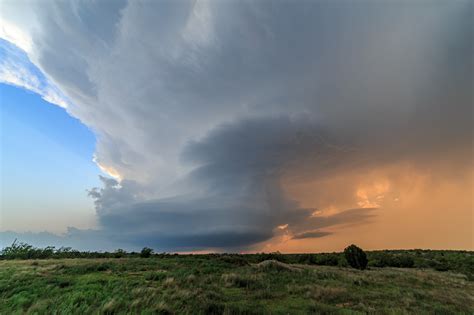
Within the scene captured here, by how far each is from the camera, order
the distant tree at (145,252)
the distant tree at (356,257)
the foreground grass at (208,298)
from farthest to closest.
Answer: the distant tree at (145,252) < the distant tree at (356,257) < the foreground grass at (208,298)

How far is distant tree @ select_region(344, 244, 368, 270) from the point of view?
140 feet

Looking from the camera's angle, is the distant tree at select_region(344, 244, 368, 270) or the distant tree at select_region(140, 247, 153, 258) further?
the distant tree at select_region(140, 247, 153, 258)

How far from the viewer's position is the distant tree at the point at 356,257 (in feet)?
140

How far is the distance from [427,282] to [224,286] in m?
22.2

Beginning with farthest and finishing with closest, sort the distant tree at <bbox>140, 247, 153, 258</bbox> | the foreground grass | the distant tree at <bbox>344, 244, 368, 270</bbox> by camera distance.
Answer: the distant tree at <bbox>140, 247, 153, 258</bbox>
the distant tree at <bbox>344, 244, 368, 270</bbox>
the foreground grass

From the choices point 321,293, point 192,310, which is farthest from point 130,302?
point 321,293

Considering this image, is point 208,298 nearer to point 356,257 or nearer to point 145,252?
point 356,257

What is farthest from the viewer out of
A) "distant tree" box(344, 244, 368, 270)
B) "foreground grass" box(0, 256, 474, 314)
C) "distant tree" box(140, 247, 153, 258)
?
"distant tree" box(140, 247, 153, 258)

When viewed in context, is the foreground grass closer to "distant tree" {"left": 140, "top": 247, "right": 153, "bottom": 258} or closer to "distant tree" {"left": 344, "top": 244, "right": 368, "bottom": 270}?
"distant tree" {"left": 344, "top": 244, "right": 368, "bottom": 270}

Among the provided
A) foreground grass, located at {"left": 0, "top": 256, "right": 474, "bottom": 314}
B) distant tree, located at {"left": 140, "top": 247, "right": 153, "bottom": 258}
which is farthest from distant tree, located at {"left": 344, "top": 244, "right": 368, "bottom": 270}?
distant tree, located at {"left": 140, "top": 247, "right": 153, "bottom": 258}

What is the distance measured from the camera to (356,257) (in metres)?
43.0

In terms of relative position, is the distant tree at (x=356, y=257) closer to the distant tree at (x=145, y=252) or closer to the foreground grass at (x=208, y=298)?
the foreground grass at (x=208, y=298)

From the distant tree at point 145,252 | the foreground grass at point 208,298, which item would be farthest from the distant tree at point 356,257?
the distant tree at point 145,252

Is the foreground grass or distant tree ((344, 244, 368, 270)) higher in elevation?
distant tree ((344, 244, 368, 270))
